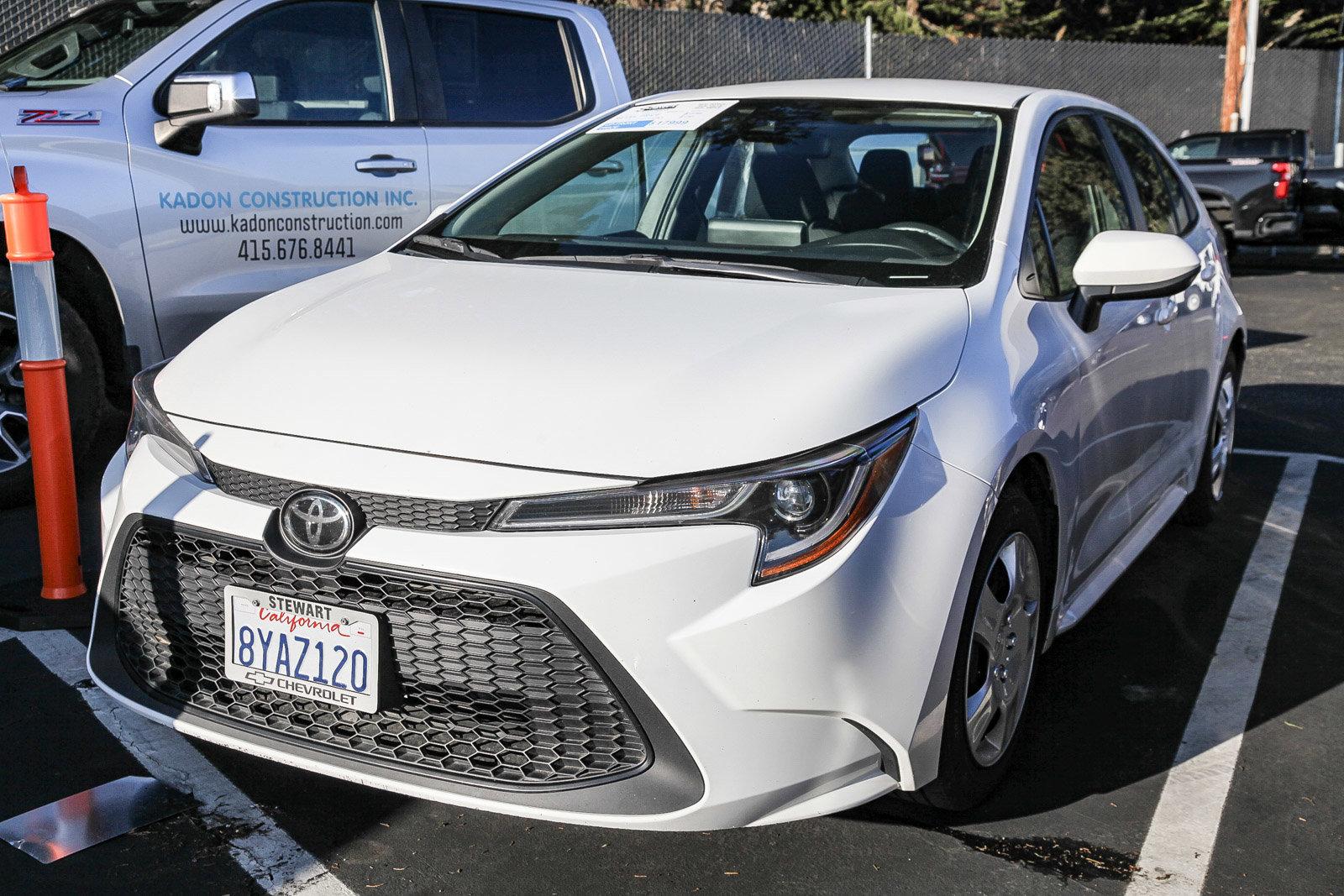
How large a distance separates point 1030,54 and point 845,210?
20.9 metres

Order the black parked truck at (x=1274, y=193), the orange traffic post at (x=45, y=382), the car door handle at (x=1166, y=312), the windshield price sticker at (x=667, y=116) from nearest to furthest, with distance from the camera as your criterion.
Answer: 1. the orange traffic post at (x=45, y=382)
2. the car door handle at (x=1166, y=312)
3. the windshield price sticker at (x=667, y=116)
4. the black parked truck at (x=1274, y=193)

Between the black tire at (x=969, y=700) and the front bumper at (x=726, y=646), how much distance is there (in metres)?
0.13

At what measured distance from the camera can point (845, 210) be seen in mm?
3676

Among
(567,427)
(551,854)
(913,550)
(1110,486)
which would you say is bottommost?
(551,854)

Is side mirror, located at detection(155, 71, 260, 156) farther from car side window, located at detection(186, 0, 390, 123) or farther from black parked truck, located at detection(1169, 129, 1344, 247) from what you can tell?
black parked truck, located at detection(1169, 129, 1344, 247)

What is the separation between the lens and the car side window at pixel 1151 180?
4.44 metres

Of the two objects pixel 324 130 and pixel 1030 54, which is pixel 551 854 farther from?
pixel 1030 54

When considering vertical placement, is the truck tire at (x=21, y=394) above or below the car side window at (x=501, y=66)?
below

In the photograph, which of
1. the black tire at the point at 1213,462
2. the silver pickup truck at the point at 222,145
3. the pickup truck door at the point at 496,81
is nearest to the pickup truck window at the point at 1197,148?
the pickup truck door at the point at 496,81

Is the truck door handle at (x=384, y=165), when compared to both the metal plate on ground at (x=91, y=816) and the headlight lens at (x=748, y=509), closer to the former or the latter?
the metal plate on ground at (x=91, y=816)

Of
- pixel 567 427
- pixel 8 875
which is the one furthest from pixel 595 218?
pixel 8 875

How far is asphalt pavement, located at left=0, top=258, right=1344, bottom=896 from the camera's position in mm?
2709

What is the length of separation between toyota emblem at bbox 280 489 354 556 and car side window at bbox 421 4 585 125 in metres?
3.64

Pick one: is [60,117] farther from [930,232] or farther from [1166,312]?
[1166,312]
